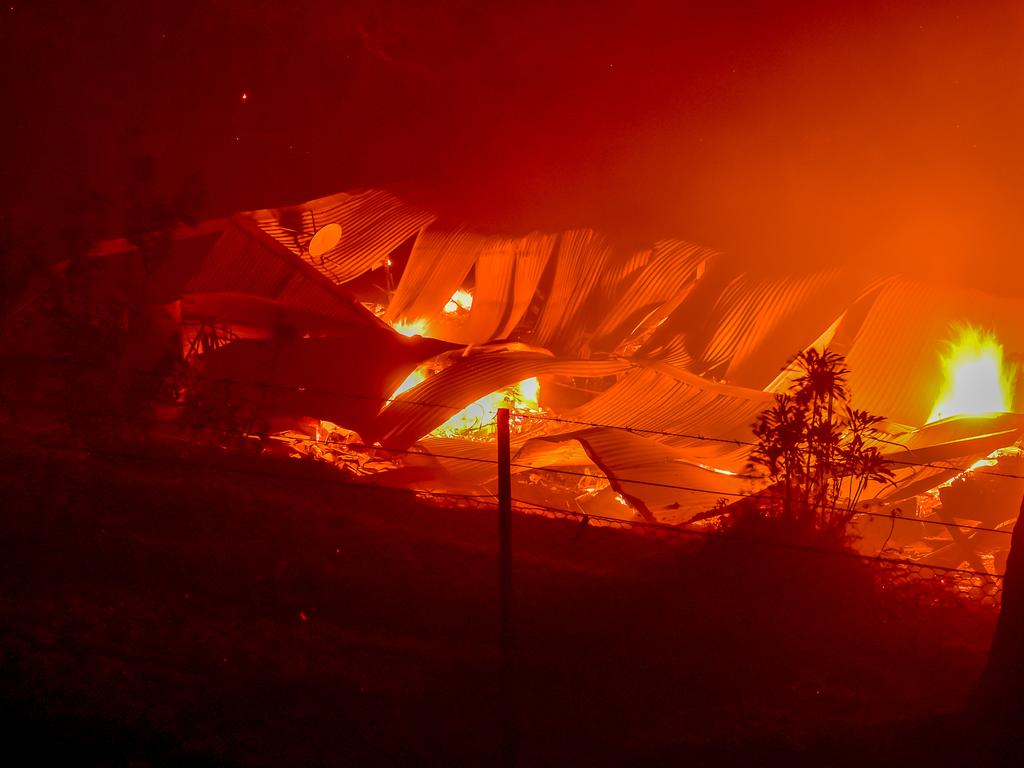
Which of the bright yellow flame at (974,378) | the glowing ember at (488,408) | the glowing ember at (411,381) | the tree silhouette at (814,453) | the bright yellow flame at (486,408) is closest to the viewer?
the tree silhouette at (814,453)

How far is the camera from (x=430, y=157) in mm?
21828

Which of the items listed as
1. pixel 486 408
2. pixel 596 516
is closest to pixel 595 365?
pixel 486 408

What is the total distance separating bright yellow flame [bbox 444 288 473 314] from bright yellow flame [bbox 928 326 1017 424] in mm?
7872

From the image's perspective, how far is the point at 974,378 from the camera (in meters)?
13.9

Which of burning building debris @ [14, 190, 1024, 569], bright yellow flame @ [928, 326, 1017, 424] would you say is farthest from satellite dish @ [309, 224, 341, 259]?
bright yellow flame @ [928, 326, 1017, 424]

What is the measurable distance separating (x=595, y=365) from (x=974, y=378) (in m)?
4.82

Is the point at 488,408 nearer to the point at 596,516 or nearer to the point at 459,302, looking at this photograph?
the point at 459,302

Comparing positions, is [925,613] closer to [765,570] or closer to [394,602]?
[765,570]

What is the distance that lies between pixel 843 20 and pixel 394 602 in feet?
54.5

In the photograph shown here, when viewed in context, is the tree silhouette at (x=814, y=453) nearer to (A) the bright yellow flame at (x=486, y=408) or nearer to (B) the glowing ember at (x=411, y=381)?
(A) the bright yellow flame at (x=486, y=408)

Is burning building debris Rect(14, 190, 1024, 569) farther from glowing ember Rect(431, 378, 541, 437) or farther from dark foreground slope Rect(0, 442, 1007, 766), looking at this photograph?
dark foreground slope Rect(0, 442, 1007, 766)

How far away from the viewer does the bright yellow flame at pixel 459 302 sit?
18.6 metres

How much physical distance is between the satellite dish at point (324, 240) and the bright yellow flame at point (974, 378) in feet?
31.0

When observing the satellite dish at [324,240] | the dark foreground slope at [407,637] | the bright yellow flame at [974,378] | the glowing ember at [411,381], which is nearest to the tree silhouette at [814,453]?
the dark foreground slope at [407,637]
